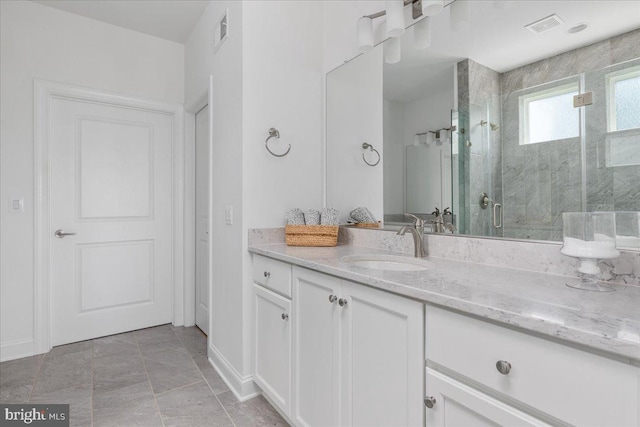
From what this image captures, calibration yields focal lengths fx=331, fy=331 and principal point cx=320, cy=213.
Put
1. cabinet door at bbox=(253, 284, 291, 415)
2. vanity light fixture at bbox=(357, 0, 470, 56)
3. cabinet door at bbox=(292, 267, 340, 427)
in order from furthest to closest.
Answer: cabinet door at bbox=(253, 284, 291, 415) → vanity light fixture at bbox=(357, 0, 470, 56) → cabinet door at bbox=(292, 267, 340, 427)

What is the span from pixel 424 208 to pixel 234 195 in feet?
3.60

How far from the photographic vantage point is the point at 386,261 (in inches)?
60.7

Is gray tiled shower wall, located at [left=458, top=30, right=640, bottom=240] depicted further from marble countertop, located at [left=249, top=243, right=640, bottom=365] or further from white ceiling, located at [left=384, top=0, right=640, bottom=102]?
marble countertop, located at [left=249, top=243, right=640, bottom=365]

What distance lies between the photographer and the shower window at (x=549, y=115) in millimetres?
1097

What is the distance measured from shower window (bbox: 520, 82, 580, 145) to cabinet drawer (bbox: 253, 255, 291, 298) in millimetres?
1107

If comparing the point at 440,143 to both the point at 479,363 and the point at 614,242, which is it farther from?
the point at 479,363

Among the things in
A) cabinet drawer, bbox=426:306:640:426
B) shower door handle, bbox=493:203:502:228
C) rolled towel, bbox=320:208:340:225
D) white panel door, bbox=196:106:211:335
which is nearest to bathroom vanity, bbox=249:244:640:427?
cabinet drawer, bbox=426:306:640:426

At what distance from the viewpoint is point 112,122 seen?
283cm

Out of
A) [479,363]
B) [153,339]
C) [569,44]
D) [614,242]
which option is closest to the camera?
[479,363]

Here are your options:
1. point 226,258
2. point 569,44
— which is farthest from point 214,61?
point 569,44

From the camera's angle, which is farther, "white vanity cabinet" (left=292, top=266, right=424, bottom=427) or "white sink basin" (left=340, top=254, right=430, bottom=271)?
"white sink basin" (left=340, top=254, right=430, bottom=271)

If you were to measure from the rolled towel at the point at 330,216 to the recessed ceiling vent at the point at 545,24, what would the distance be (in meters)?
1.21

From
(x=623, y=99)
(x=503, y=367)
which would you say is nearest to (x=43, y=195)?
(x=503, y=367)

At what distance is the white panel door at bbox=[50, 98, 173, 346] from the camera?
2.63 meters
